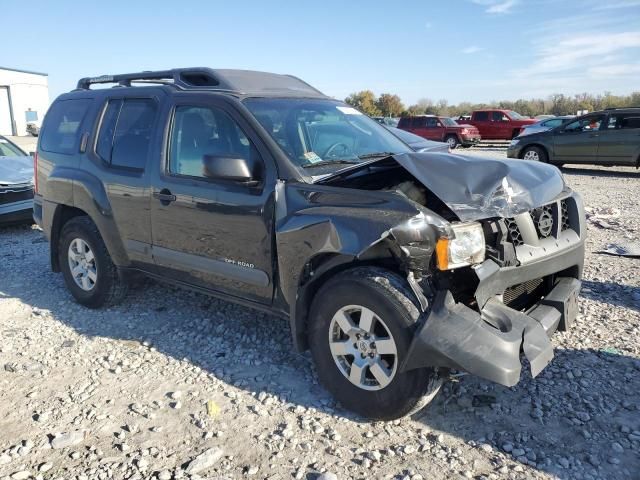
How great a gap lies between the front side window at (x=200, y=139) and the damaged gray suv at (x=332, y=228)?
13 mm

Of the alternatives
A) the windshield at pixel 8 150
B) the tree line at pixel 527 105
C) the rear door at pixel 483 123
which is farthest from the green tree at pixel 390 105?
the windshield at pixel 8 150

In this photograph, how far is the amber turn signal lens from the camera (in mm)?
2771

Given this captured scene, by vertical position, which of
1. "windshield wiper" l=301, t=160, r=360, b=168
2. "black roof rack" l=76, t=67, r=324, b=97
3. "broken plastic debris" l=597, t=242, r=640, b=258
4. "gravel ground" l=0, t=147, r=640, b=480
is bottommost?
"gravel ground" l=0, t=147, r=640, b=480

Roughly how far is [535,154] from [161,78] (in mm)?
12981

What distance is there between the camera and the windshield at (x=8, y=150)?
9523 mm

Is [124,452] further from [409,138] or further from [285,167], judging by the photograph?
[409,138]

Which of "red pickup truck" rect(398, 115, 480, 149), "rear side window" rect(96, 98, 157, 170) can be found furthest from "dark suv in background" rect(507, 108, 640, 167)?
"rear side window" rect(96, 98, 157, 170)

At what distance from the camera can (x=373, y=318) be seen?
2.99 metres

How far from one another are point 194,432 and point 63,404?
957 millimetres

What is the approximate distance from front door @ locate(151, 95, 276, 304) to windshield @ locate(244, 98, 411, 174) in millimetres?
202

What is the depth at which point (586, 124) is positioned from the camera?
1442cm

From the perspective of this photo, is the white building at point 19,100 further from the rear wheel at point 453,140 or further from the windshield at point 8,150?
the windshield at point 8,150

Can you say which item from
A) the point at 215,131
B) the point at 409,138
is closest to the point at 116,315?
the point at 215,131

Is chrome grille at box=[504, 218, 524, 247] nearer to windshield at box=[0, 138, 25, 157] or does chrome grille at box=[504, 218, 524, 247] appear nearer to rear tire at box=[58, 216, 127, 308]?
rear tire at box=[58, 216, 127, 308]
